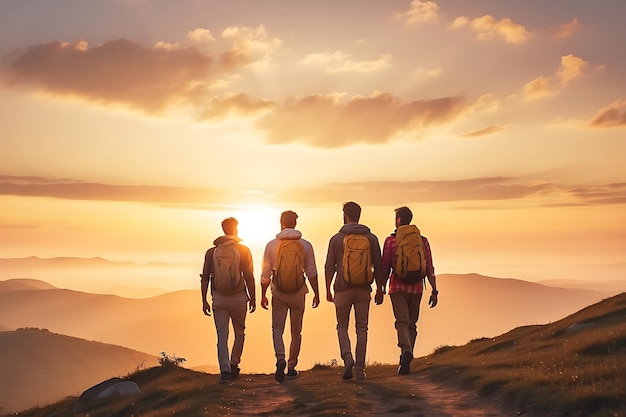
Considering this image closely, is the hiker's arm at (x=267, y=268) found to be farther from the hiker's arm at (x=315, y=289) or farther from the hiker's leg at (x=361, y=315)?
the hiker's leg at (x=361, y=315)

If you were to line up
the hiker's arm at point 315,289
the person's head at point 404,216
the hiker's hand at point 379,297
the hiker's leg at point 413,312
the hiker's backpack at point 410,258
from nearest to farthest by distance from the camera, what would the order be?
1. the hiker's hand at point 379,297
2. the hiker's arm at point 315,289
3. the hiker's backpack at point 410,258
4. the hiker's leg at point 413,312
5. the person's head at point 404,216

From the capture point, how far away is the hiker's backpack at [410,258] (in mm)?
15766

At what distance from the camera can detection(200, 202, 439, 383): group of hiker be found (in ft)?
50.8

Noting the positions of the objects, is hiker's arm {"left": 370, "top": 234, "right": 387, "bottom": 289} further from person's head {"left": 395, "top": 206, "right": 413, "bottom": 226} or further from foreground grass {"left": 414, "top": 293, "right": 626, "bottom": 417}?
foreground grass {"left": 414, "top": 293, "right": 626, "bottom": 417}

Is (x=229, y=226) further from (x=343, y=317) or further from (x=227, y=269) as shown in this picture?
(x=343, y=317)

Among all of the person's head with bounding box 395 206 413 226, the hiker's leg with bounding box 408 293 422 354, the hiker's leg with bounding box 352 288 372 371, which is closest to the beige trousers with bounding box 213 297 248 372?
the hiker's leg with bounding box 352 288 372 371

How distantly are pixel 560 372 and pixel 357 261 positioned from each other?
193 inches

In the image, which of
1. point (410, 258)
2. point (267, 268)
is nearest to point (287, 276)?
point (267, 268)

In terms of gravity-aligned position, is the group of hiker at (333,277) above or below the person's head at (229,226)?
below

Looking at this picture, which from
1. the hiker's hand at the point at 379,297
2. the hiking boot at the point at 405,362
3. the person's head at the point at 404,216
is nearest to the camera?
the hiker's hand at the point at 379,297

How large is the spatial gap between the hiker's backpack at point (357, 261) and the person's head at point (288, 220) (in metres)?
1.57

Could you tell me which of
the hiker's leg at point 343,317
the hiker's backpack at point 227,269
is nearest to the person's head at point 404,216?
the hiker's leg at point 343,317

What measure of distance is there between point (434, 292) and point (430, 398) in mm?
3323

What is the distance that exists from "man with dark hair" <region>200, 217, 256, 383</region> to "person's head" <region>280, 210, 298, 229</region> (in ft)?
3.58
